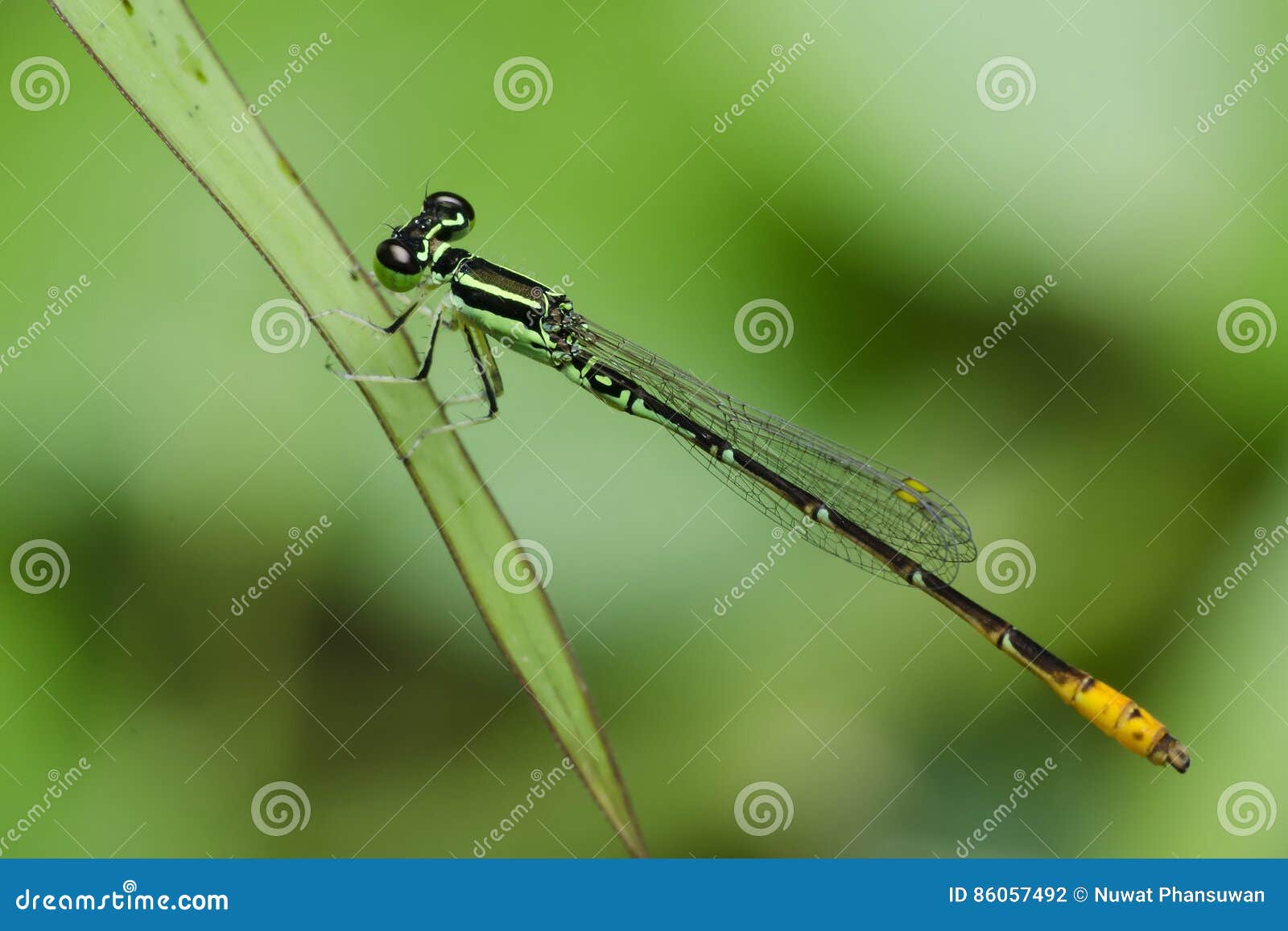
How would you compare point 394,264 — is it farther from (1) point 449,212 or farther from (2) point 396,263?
(1) point 449,212

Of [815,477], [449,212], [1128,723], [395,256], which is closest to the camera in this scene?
[395,256]

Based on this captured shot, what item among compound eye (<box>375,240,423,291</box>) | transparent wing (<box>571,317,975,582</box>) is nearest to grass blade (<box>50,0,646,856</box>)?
compound eye (<box>375,240,423,291</box>)

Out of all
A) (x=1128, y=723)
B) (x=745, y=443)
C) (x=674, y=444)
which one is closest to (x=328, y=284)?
(x=674, y=444)

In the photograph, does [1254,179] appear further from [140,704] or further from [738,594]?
[140,704]

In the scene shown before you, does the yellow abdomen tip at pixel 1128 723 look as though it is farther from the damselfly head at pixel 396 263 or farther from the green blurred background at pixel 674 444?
the damselfly head at pixel 396 263

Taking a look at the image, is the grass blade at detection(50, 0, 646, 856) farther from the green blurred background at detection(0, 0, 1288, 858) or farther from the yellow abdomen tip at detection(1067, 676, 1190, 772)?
the yellow abdomen tip at detection(1067, 676, 1190, 772)
